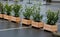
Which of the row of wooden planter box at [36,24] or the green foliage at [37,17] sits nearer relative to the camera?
the row of wooden planter box at [36,24]

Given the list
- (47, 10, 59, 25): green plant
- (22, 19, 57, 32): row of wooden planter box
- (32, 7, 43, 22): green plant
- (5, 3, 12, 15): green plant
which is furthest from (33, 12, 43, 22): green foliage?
(5, 3, 12, 15): green plant

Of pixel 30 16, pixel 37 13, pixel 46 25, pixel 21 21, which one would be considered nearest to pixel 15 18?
pixel 21 21

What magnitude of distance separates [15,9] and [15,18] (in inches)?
18.0

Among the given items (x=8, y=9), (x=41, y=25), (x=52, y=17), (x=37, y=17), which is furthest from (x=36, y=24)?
(x=8, y=9)

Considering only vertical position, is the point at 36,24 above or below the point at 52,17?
below

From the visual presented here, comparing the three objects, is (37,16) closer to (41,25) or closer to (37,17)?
(37,17)

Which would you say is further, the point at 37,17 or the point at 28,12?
the point at 28,12

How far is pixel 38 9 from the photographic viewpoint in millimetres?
6422

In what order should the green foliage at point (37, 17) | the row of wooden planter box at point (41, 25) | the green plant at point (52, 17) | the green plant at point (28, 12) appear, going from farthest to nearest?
1. the green plant at point (28, 12)
2. the green foliage at point (37, 17)
3. the green plant at point (52, 17)
4. the row of wooden planter box at point (41, 25)

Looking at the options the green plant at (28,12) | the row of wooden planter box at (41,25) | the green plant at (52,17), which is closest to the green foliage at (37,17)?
the row of wooden planter box at (41,25)

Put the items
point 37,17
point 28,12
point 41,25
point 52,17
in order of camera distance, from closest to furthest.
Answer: point 52,17
point 41,25
point 37,17
point 28,12

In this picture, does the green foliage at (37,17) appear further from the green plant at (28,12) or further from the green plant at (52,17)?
the green plant at (52,17)

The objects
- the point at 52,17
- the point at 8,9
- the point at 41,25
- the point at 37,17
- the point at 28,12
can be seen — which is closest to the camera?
the point at 52,17

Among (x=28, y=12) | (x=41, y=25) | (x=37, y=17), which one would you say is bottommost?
(x=41, y=25)
